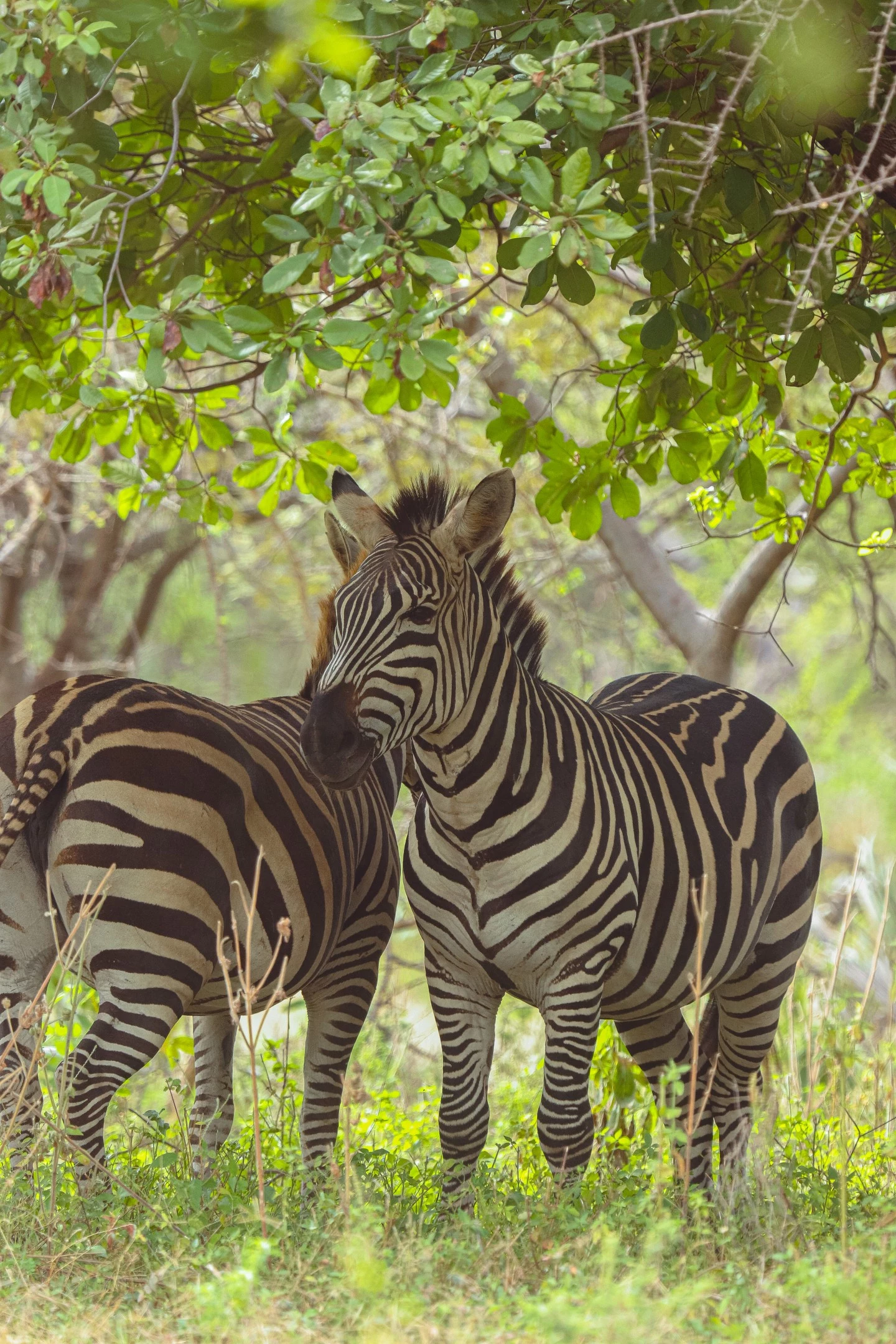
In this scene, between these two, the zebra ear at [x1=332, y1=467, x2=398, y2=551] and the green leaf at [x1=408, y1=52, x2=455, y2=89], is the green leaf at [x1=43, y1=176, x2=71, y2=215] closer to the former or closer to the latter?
the green leaf at [x1=408, y1=52, x2=455, y2=89]

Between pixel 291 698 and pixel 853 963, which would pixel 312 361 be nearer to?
pixel 291 698

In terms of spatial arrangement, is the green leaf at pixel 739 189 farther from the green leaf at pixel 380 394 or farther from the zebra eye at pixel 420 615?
the zebra eye at pixel 420 615

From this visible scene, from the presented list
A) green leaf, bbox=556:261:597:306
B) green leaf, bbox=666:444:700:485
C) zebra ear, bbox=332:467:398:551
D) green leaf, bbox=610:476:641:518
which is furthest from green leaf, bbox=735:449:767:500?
zebra ear, bbox=332:467:398:551

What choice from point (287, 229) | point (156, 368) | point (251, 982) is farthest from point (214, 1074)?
point (287, 229)

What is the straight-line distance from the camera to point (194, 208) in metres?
5.00

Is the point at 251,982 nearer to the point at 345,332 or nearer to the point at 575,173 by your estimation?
the point at 345,332

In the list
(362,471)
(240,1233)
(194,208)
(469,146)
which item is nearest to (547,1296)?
(240,1233)

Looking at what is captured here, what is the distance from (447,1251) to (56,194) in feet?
8.86

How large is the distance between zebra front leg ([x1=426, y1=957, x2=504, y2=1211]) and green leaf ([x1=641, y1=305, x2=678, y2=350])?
6.32 feet

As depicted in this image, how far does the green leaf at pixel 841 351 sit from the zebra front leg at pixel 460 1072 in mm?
2072

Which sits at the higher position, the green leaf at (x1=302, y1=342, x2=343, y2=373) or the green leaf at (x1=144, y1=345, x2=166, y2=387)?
the green leaf at (x1=302, y1=342, x2=343, y2=373)

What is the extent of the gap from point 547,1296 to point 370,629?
1652mm

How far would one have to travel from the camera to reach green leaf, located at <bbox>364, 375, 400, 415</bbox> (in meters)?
4.04

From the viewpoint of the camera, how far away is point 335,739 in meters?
3.39
